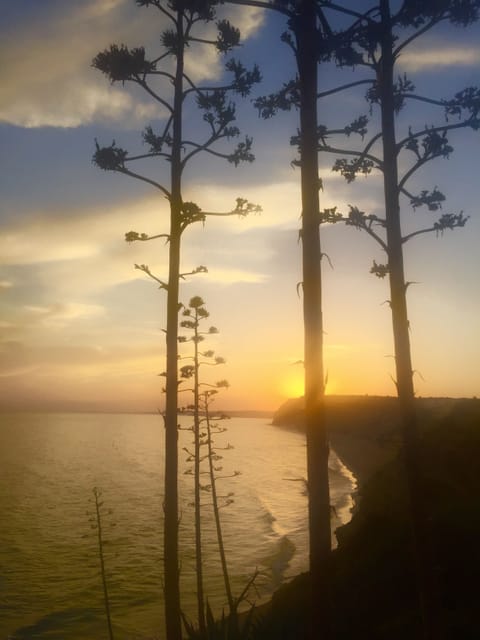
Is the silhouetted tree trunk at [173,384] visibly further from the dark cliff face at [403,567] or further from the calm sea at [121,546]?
the calm sea at [121,546]

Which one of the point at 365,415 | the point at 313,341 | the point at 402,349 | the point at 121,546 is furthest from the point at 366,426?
the point at 313,341

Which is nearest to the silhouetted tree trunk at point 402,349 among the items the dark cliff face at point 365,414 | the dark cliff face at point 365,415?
the dark cliff face at point 365,415

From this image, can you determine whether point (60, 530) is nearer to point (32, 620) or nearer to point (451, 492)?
point (32, 620)

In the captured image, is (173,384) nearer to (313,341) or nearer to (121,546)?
(313,341)

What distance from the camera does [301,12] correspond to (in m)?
8.59

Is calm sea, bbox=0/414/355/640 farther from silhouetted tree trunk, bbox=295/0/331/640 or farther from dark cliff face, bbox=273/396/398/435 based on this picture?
dark cliff face, bbox=273/396/398/435

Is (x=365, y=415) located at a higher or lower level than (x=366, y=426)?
higher

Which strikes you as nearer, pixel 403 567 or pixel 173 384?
pixel 173 384

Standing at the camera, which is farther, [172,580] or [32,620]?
[32,620]

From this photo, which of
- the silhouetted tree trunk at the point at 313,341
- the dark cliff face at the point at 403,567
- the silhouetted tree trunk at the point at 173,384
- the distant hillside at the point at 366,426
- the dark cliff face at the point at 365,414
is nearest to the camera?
the silhouetted tree trunk at the point at 313,341

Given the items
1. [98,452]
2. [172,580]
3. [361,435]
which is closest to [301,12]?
[172,580]

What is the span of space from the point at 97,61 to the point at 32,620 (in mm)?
32278

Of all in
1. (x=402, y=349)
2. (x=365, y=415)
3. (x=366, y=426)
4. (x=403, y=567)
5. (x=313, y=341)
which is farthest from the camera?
(x=365, y=415)

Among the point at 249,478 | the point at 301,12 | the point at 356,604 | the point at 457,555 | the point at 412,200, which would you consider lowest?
the point at 249,478
